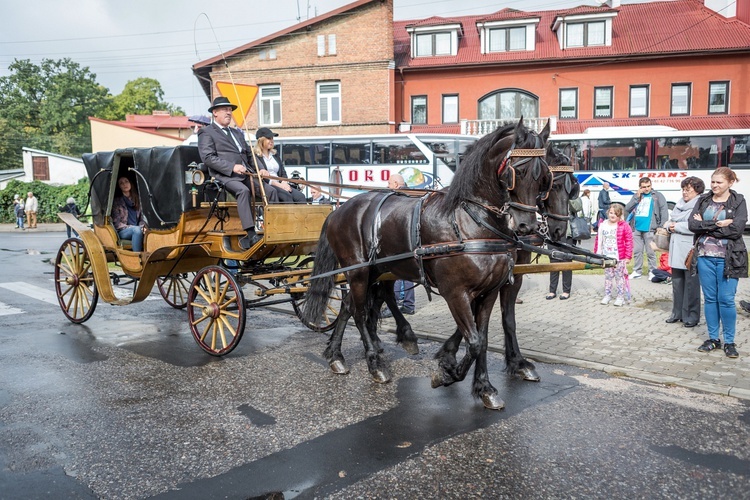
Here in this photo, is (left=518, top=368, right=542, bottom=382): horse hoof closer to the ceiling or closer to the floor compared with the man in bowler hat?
closer to the floor

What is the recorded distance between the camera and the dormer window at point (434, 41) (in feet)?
109

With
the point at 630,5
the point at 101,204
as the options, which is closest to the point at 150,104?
the point at 630,5

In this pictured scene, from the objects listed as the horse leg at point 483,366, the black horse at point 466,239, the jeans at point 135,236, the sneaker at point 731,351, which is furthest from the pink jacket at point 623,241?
the jeans at point 135,236

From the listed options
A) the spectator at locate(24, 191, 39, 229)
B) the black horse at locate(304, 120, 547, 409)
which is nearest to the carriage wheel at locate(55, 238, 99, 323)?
the black horse at locate(304, 120, 547, 409)

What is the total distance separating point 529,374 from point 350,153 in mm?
19769

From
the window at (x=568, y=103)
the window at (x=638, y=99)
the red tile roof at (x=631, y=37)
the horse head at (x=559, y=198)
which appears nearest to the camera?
the horse head at (x=559, y=198)

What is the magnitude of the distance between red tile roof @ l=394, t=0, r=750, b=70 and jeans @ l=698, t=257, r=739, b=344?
26.9 metres

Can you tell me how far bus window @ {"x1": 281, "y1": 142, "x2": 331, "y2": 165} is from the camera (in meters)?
25.1

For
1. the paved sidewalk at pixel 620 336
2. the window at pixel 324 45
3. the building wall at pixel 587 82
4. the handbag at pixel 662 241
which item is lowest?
the paved sidewalk at pixel 620 336

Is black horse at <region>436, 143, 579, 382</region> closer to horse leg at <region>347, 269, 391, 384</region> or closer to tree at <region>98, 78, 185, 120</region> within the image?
horse leg at <region>347, 269, 391, 384</region>

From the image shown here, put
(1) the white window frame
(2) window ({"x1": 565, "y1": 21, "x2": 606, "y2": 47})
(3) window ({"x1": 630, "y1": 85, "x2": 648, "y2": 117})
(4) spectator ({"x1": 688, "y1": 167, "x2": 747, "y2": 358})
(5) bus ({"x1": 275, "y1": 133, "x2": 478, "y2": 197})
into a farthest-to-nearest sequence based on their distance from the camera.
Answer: (1) the white window frame, (2) window ({"x1": 565, "y1": 21, "x2": 606, "y2": 47}), (3) window ({"x1": 630, "y1": 85, "x2": 648, "y2": 117}), (5) bus ({"x1": 275, "y1": 133, "x2": 478, "y2": 197}), (4) spectator ({"x1": 688, "y1": 167, "x2": 747, "y2": 358})

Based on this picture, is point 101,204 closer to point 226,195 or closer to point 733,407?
point 226,195

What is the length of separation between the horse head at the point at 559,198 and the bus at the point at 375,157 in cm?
1704

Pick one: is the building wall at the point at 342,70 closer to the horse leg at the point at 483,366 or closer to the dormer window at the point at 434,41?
the dormer window at the point at 434,41
